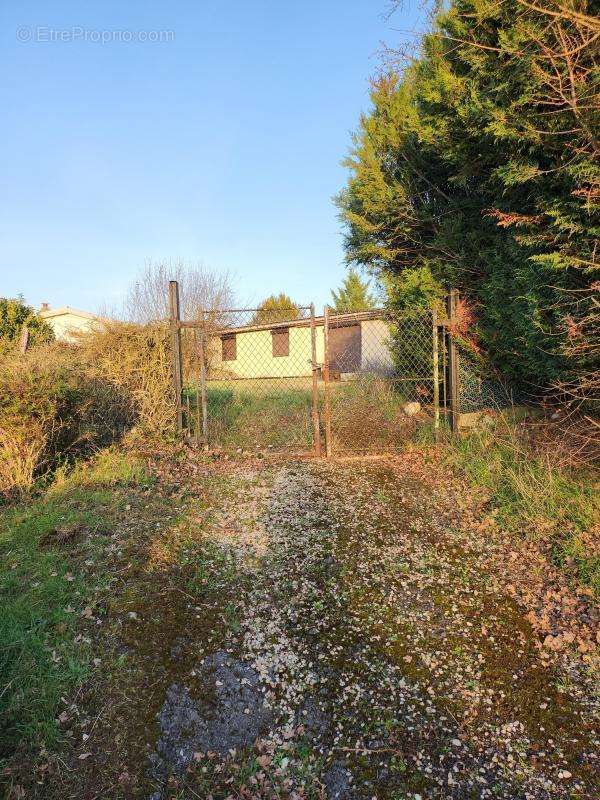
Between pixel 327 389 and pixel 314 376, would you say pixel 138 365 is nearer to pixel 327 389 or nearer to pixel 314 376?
pixel 314 376

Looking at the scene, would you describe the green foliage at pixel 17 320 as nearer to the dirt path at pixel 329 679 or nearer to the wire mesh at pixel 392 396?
the wire mesh at pixel 392 396

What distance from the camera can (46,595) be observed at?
2854 mm

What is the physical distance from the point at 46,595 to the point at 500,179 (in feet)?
19.9

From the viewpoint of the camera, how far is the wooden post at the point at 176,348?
5961 millimetres

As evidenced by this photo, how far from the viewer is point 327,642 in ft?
8.89

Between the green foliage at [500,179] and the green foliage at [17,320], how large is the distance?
8945 mm

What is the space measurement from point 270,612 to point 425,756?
1.23 meters

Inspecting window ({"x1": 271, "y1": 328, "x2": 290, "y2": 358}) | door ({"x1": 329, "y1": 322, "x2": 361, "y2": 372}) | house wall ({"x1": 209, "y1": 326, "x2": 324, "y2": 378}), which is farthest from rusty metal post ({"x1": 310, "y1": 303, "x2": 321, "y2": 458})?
window ({"x1": 271, "y1": 328, "x2": 290, "y2": 358})

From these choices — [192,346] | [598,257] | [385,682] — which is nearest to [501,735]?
[385,682]

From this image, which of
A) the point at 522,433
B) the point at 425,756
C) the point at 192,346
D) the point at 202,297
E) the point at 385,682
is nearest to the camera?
the point at 425,756

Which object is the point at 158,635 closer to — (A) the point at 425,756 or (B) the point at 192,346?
(A) the point at 425,756

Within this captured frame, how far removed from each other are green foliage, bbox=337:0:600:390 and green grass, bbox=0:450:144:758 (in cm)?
427

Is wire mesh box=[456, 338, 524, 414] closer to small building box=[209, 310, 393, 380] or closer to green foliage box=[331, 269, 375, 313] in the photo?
small building box=[209, 310, 393, 380]

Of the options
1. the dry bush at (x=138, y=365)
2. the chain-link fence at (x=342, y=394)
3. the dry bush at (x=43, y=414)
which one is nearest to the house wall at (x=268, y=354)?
the chain-link fence at (x=342, y=394)
